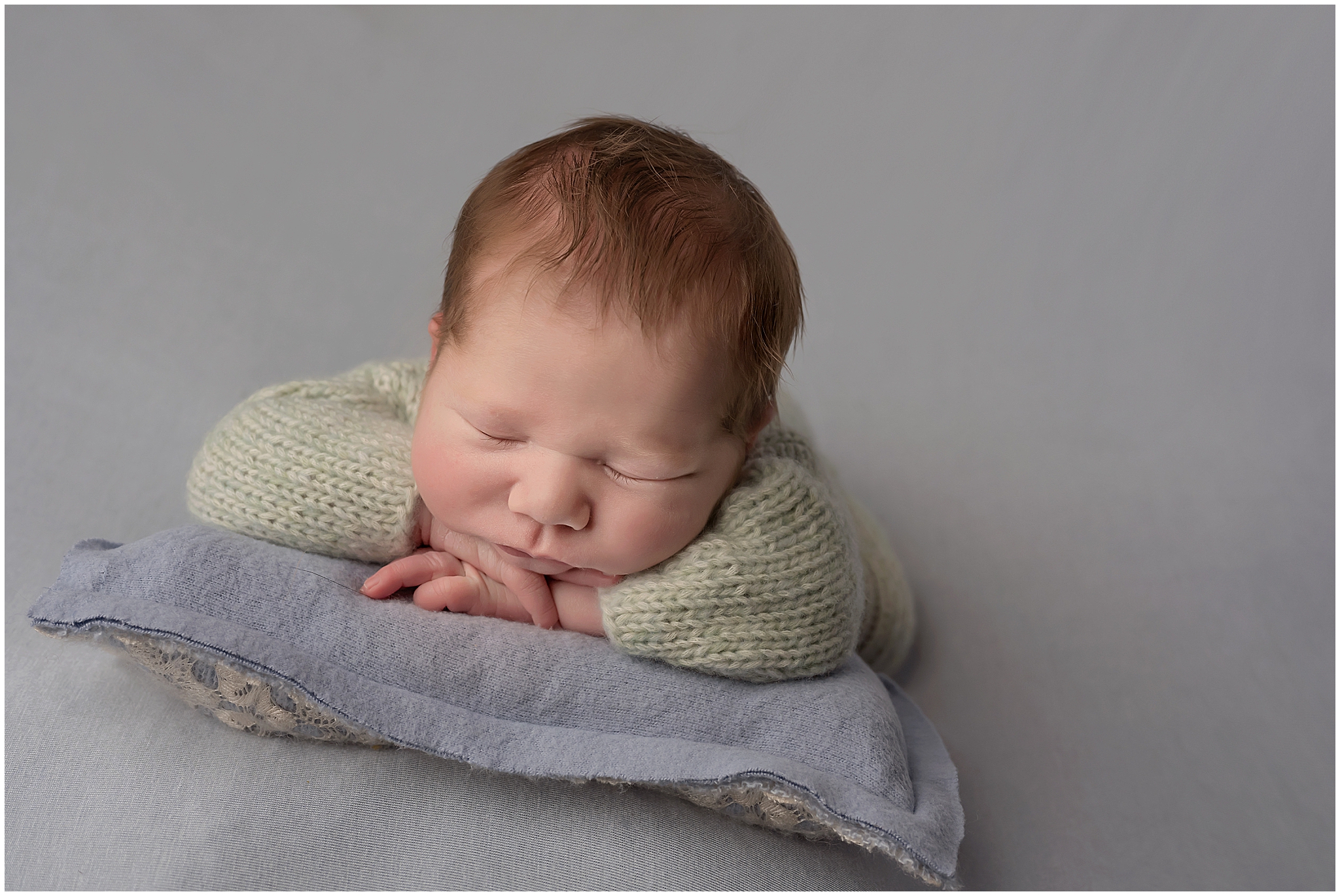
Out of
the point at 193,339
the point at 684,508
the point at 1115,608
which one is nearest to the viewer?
the point at 684,508

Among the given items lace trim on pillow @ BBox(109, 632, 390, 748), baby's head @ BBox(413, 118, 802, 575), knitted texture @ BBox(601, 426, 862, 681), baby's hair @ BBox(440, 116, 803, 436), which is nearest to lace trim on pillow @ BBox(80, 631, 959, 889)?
lace trim on pillow @ BBox(109, 632, 390, 748)

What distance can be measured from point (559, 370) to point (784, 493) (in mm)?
346

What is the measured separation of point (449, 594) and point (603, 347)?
15.8 inches

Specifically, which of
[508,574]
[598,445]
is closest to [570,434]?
[598,445]

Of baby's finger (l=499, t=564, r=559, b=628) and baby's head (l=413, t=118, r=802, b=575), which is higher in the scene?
baby's head (l=413, t=118, r=802, b=575)

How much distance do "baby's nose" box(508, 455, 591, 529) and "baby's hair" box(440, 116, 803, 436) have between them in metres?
0.18

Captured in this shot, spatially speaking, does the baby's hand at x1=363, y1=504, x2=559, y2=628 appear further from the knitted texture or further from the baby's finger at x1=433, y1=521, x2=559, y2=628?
the knitted texture

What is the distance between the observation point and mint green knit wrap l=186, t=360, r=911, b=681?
4.09 feet

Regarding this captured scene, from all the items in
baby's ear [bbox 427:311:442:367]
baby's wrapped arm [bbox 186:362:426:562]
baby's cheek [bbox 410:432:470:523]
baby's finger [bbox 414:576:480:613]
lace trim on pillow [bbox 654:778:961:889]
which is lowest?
lace trim on pillow [bbox 654:778:961:889]

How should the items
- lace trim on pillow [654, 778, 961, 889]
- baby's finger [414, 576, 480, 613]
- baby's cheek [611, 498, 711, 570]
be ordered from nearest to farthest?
lace trim on pillow [654, 778, 961, 889]
baby's cheek [611, 498, 711, 570]
baby's finger [414, 576, 480, 613]

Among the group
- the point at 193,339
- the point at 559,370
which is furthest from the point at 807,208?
the point at 559,370

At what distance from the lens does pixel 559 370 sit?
1.12m

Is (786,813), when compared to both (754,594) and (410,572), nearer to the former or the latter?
(754,594)

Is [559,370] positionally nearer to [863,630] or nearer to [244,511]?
[244,511]
